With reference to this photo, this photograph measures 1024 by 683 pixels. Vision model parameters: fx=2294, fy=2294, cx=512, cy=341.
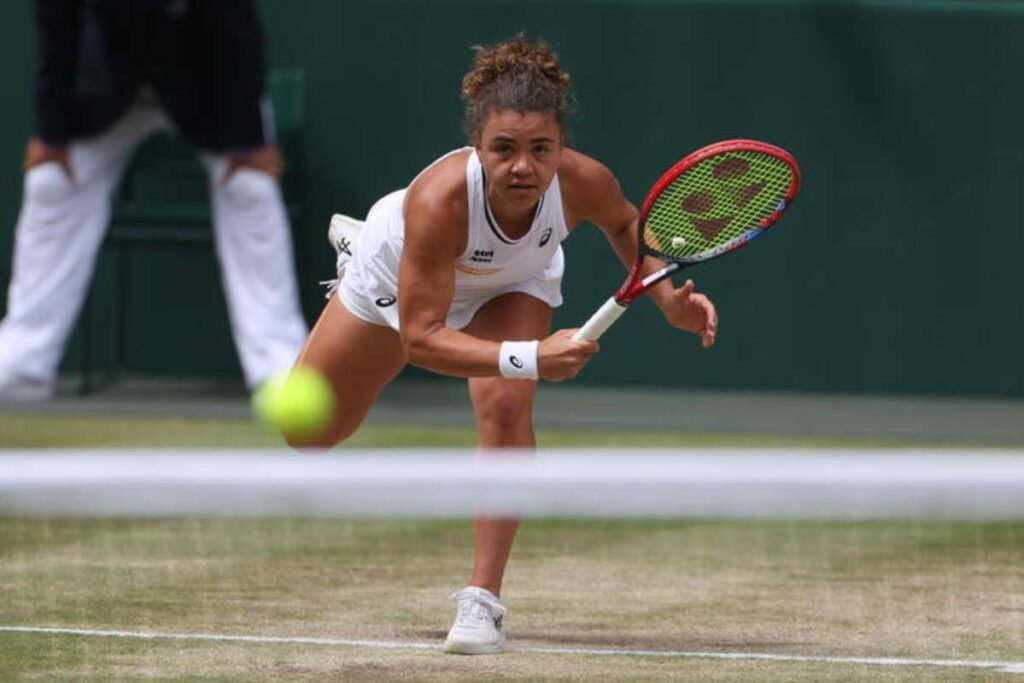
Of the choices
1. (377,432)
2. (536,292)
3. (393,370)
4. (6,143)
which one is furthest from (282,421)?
(6,143)

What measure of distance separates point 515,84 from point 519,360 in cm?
57

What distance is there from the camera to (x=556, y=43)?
10070mm

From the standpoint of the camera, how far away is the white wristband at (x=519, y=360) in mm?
4238

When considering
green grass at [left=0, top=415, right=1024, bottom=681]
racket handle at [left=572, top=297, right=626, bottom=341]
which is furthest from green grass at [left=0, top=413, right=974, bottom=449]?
racket handle at [left=572, top=297, right=626, bottom=341]

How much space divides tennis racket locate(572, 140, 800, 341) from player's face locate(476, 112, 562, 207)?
0.21 meters

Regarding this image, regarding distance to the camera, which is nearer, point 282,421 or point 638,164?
point 282,421

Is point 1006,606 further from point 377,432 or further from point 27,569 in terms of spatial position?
point 377,432

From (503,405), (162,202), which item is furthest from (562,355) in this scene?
(162,202)

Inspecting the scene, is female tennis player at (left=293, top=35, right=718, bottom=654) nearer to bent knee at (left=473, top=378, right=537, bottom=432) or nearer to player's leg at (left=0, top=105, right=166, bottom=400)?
bent knee at (left=473, top=378, right=537, bottom=432)

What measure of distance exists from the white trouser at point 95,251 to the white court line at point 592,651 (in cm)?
474

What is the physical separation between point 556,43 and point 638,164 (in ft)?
2.11

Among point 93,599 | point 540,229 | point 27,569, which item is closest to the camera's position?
point 540,229

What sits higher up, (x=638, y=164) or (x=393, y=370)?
(x=393, y=370)

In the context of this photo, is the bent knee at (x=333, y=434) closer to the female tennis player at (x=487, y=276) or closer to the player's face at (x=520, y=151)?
the female tennis player at (x=487, y=276)
